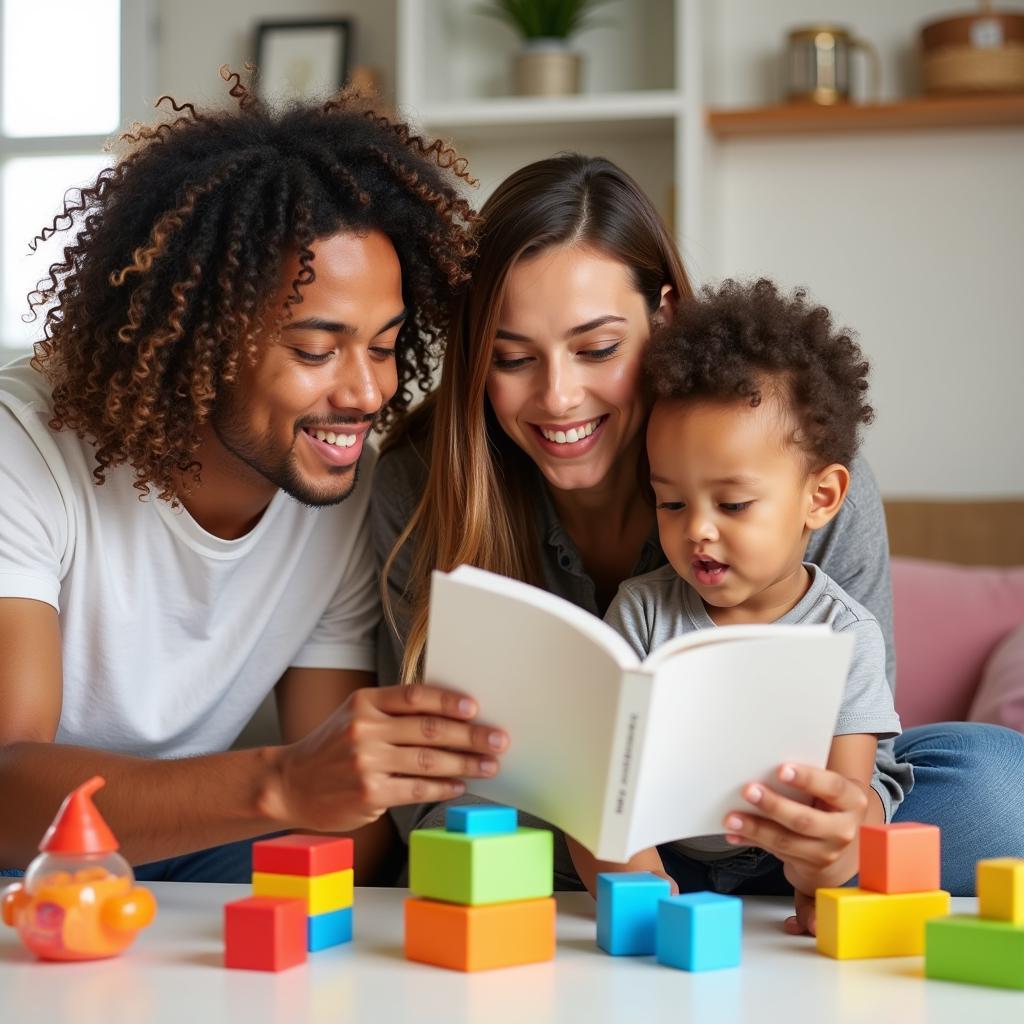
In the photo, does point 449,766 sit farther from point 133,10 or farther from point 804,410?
point 133,10

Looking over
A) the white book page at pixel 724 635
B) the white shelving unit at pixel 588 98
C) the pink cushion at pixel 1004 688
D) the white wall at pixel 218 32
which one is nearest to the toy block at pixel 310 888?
the white book page at pixel 724 635

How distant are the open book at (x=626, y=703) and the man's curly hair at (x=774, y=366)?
0.44 metres

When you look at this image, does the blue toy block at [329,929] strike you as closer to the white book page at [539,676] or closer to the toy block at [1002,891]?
the white book page at [539,676]

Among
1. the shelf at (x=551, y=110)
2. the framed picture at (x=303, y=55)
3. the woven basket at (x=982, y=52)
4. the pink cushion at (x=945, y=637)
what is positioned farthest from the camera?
the framed picture at (x=303, y=55)

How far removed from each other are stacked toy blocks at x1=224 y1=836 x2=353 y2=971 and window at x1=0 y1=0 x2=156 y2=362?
2.78m

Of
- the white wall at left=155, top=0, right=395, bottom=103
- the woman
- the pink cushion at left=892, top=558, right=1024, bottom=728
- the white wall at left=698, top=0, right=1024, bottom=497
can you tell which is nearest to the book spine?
the woman

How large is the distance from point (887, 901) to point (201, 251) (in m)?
1.01

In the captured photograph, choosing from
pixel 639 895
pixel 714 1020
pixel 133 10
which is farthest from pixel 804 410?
pixel 133 10

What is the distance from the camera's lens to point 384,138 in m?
1.75

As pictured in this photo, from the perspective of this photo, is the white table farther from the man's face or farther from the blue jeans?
the man's face

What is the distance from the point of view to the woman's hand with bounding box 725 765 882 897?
46.8 inches

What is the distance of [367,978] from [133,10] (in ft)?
10.0

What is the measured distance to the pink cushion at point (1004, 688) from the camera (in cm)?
214

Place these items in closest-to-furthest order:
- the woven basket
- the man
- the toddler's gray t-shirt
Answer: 1. the toddler's gray t-shirt
2. the man
3. the woven basket
